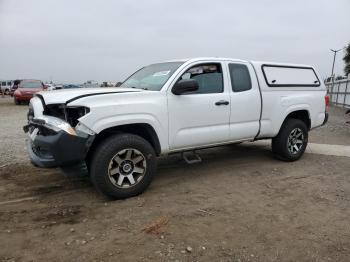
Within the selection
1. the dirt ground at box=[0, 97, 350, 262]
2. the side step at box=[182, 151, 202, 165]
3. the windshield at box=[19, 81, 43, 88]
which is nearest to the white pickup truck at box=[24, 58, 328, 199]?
the side step at box=[182, 151, 202, 165]

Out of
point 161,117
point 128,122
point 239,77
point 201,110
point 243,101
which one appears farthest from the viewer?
point 239,77

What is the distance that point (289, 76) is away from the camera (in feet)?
22.0

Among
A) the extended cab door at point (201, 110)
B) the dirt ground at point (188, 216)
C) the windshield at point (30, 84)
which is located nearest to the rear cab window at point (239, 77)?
the extended cab door at point (201, 110)

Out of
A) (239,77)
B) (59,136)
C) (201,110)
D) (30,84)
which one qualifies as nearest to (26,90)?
(30,84)

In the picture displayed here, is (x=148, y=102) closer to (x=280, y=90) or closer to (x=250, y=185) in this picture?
(x=250, y=185)

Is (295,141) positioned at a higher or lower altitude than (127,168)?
lower

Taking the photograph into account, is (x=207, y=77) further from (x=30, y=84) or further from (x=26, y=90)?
(x=30, y=84)

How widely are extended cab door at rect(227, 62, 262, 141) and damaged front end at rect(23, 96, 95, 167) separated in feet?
7.84

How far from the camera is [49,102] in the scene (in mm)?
4367

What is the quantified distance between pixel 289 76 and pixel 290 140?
1181 mm

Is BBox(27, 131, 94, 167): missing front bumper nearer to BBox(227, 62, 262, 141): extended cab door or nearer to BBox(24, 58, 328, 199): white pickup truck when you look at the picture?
BBox(24, 58, 328, 199): white pickup truck

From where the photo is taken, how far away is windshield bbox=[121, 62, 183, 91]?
17.0 ft

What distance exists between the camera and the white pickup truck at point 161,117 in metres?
4.27

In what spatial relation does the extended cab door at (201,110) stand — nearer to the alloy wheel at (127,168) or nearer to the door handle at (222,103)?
the door handle at (222,103)
